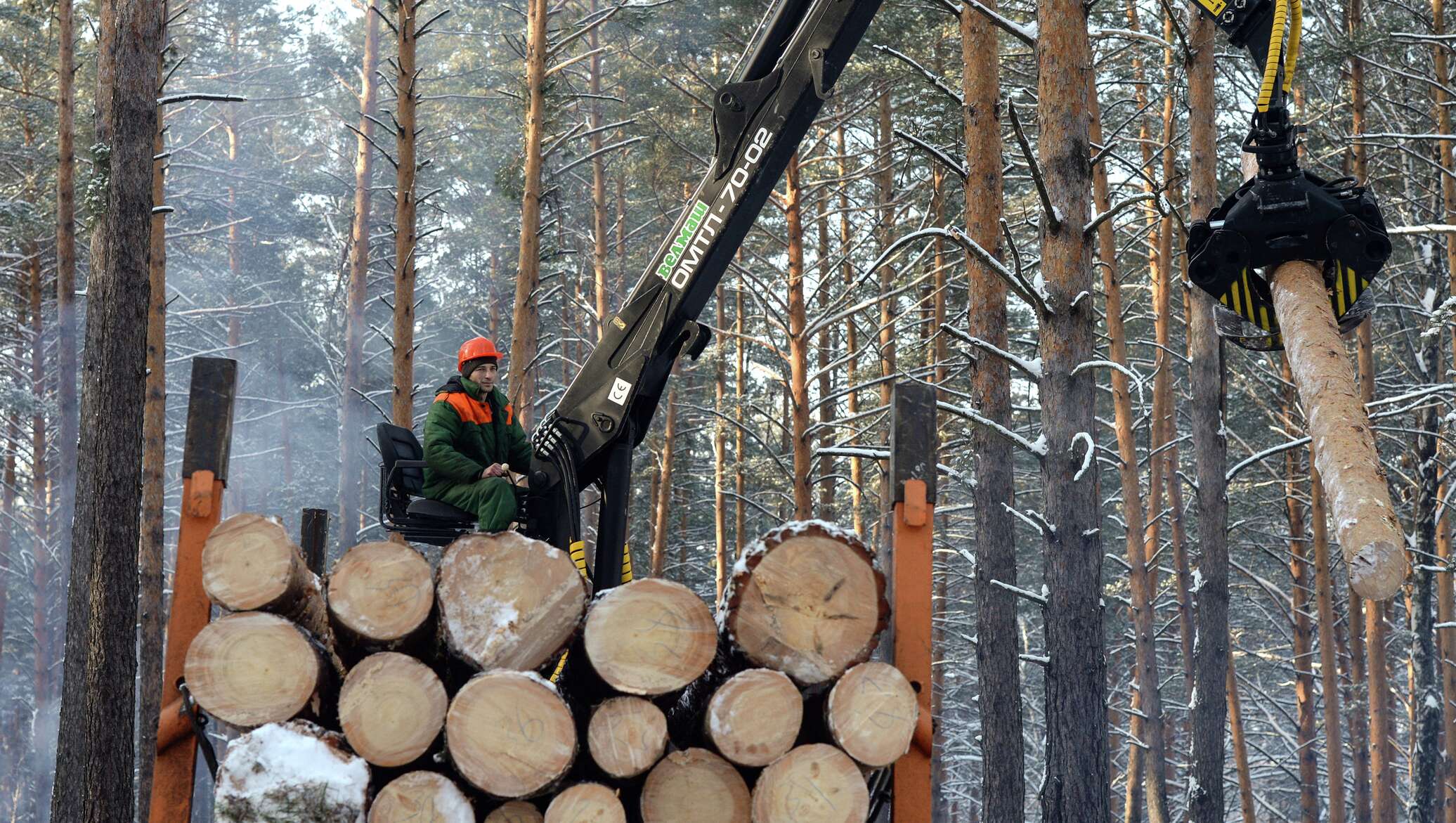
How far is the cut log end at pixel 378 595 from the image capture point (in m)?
4.70

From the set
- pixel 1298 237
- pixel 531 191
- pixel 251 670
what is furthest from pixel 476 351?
pixel 531 191

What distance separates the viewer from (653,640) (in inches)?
185

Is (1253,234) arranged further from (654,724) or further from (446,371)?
(446,371)

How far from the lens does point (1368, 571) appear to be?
1.66m

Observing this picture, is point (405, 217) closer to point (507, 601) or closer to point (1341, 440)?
point (507, 601)

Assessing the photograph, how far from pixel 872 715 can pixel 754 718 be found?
43cm

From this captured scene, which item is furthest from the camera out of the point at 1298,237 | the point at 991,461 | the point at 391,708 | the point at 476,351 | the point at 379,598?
the point at 991,461

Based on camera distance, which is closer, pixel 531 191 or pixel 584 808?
pixel 584 808

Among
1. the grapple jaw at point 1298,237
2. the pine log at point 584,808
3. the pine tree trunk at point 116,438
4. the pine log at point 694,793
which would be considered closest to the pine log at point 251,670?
the pine log at point 584,808

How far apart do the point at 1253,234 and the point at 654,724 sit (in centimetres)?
286

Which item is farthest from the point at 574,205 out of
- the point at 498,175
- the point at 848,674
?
the point at 848,674

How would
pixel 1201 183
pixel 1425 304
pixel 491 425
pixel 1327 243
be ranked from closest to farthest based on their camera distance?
pixel 1327 243, pixel 491 425, pixel 1201 183, pixel 1425 304

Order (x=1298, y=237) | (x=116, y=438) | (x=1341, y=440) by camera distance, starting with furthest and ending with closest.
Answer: (x=116, y=438)
(x=1298, y=237)
(x=1341, y=440)

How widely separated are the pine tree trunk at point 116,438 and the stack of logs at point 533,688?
376 centimetres
